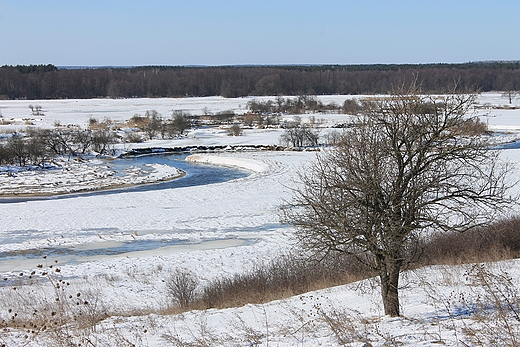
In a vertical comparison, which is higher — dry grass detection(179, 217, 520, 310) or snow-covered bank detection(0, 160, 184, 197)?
dry grass detection(179, 217, 520, 310)

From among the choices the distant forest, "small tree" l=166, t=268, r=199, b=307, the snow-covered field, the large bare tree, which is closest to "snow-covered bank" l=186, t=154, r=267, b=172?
the snow-covered field

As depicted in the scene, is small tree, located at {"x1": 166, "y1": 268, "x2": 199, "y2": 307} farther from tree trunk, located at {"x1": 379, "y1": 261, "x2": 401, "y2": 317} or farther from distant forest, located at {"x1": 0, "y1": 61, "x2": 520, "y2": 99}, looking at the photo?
distant forest, located at {"x1": 0, "y1": 61, "x2": 520, "y2": 99}

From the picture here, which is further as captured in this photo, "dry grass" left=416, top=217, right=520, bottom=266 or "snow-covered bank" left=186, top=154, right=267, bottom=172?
"snow-covered bank" left=186, top=154, right=267, bottom=172

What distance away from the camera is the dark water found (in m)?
32.0

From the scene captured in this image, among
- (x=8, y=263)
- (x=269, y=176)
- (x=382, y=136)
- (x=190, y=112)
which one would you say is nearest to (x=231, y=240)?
(x=8, y=263)

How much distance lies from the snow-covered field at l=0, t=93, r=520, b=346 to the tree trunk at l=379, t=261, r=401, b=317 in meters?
0.19

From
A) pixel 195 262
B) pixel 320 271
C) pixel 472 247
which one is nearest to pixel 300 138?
pixel 195 262

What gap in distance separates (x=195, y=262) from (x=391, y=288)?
31.2 ft

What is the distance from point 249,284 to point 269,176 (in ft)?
72.0

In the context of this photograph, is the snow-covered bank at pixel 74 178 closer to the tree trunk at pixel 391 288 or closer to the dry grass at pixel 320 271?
the dry grass at pixel 320 271

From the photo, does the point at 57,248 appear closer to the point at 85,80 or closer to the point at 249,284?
the point at 249,284

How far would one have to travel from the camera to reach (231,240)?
20438 millimetres

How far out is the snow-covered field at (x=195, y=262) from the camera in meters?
7.73

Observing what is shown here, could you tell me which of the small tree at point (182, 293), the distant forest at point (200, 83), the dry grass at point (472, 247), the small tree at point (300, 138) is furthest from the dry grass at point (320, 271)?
the distant forest at point (200, 83)
